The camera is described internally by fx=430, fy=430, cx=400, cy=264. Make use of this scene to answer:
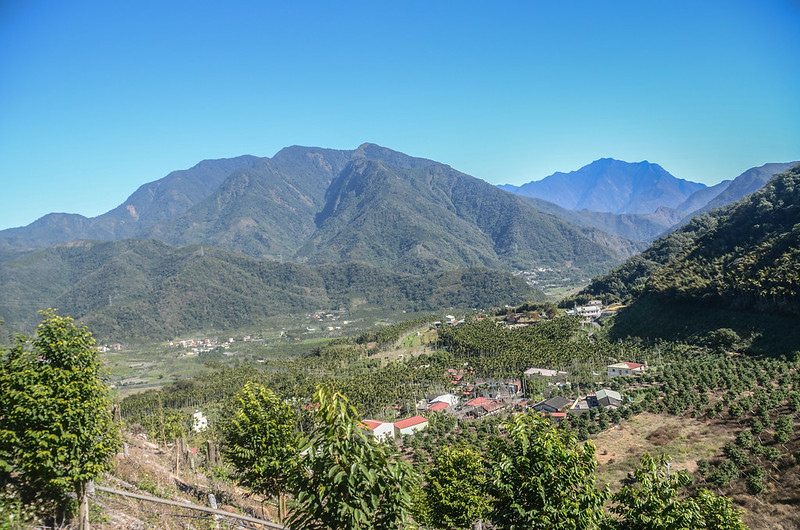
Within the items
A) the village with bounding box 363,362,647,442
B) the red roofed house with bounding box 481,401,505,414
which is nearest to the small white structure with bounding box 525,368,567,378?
the village with bounding box 363,362,647,442

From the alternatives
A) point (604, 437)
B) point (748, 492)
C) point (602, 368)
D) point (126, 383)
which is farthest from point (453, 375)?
point (126, 383)

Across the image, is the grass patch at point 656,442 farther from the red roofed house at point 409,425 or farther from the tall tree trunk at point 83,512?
the tall tree trunk at point 83,512

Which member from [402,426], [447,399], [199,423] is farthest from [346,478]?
[199,423]

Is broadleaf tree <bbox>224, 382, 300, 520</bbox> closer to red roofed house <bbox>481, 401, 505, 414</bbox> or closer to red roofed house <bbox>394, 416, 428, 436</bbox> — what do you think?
red roofed house <bbox>394, 416, 428, 436</bbox>

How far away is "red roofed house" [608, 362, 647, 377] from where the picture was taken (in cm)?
4875

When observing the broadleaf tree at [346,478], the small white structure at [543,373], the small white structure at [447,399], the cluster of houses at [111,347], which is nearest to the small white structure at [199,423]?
the small white structure at [447,399]

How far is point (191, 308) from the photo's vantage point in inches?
6442

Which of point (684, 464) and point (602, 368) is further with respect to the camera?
point (602, 368)

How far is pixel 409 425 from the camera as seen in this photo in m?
43.8

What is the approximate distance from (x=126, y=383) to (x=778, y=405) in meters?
101

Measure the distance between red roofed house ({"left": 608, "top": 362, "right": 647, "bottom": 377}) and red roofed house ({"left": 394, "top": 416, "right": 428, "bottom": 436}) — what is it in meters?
23.3

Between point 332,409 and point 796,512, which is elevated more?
point 332,409

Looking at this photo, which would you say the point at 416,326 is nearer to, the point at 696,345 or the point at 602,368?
the point at 602,368

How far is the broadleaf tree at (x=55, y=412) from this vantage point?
305 inches
